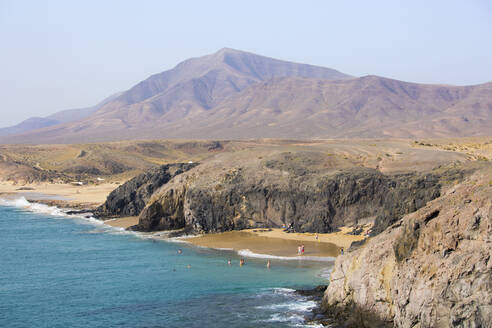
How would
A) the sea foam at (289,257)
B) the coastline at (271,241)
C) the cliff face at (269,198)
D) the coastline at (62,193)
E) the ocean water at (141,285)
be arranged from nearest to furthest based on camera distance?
the ocean water at (141,285)
the sea foam at (289,257)
the coastline at (271,241)
the cliff face at (269,198)
the coastline at (62,193)

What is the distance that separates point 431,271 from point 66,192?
277 ft

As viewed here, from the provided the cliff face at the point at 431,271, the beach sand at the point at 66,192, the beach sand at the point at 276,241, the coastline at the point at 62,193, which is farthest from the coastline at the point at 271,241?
the beach sand at the point at 66,192

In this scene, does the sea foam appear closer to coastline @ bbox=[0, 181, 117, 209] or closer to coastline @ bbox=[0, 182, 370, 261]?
coastline @ bbox=[0, 182, 370, 261]

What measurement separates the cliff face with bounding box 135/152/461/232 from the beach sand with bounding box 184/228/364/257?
147cm

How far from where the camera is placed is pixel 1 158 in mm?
130125

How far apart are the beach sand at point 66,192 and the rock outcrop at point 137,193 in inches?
393

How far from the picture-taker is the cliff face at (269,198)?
49.4 meters

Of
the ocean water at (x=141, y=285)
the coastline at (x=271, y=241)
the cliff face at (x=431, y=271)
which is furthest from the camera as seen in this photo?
the coastline at (x=271, y=241)

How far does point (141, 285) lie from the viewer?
1330 inches

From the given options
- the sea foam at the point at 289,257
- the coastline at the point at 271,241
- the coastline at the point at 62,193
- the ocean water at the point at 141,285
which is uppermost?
the coastline at the point at 62,193

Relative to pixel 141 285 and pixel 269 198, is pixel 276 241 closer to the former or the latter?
pixel 269 198

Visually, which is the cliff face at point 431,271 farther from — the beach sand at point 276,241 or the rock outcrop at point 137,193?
the rock outcrop at point 137,193

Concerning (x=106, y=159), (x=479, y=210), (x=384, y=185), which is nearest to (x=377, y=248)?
(x=479, y=210)

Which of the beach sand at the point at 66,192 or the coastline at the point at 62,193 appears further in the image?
the beach sand at the point at 66,192
